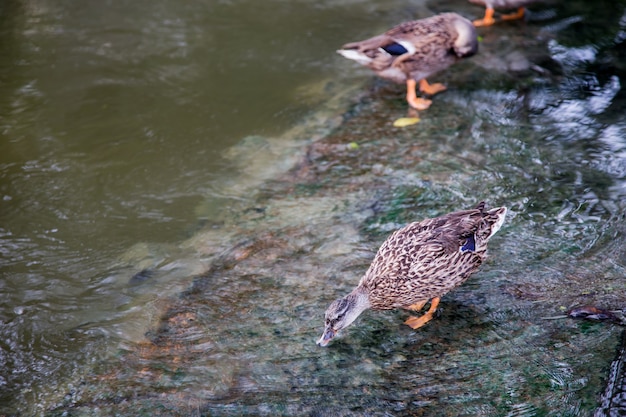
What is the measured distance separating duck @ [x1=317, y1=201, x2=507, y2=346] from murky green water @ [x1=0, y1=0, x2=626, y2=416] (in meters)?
0.19

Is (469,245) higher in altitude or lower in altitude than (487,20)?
lower

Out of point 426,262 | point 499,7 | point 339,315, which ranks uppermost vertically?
point 499,7

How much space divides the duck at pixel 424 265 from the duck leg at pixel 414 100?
2.60 metres

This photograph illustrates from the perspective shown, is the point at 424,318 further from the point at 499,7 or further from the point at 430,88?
the point at 499,7

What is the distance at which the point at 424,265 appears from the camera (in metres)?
4.14

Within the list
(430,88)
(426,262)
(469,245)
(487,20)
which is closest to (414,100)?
(430,88)

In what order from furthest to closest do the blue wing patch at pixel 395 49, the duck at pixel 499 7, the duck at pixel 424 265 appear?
the duck at pixel 499 7 < the blue wing patch at pixel 395 49 < the duck at pixel 424 265

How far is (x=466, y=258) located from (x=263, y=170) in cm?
247

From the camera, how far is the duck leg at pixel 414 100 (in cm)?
670

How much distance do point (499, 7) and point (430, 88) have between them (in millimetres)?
1953

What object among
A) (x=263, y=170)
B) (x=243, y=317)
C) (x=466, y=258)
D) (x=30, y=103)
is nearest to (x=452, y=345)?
(x=466, y=258)

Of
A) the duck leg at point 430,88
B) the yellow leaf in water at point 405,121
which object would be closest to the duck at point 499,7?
the duck leg at point 430,88

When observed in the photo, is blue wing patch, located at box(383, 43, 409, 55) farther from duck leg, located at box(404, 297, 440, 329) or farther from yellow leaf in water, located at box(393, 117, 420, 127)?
duck leg, located at box(404, 297, 440, 329)

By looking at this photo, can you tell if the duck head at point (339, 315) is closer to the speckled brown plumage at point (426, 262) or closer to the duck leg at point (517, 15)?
the speckled brown plumage at point (426, 262)
